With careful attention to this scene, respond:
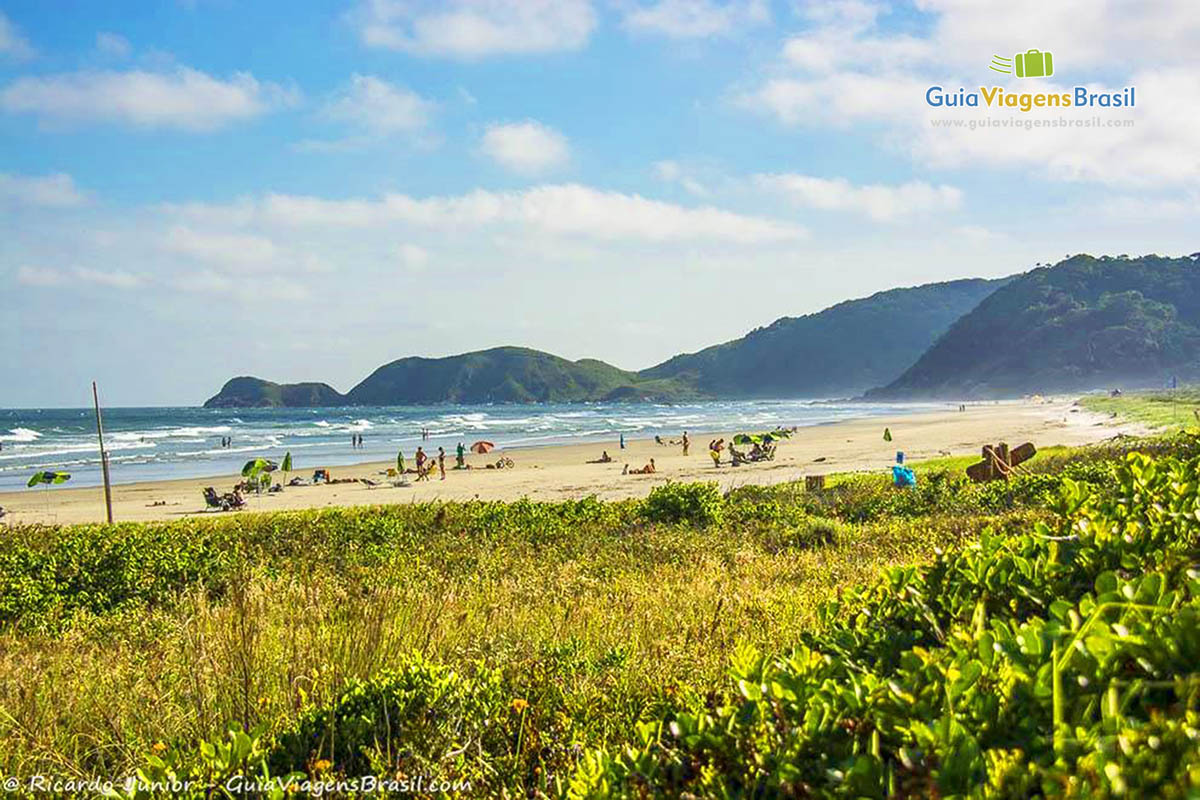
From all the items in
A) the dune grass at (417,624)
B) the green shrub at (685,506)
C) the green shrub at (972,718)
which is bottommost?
the green shrub at (685,506)

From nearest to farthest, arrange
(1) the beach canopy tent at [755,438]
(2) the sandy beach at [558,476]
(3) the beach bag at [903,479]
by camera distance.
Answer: (3) the beach bag at [903,479] < (2) the sandy beach at [558,476] < (1) the beach canopy tent at [755,438]

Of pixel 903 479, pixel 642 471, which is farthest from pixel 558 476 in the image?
pixel 903 479

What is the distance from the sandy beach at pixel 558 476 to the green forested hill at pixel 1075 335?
323ft

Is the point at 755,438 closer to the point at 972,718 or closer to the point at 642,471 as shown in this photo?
the point at 642,471

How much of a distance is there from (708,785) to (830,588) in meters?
5.50

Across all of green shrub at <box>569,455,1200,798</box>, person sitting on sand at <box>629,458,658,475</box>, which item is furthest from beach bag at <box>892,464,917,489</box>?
person sitting on sand at <box>629,458,658,475</box>

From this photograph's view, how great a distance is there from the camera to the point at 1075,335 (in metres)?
148

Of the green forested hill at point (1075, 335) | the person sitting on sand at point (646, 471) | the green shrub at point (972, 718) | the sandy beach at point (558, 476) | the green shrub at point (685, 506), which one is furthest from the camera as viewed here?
the green forested hill at point (1075, 335)

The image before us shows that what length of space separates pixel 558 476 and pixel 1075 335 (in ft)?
464

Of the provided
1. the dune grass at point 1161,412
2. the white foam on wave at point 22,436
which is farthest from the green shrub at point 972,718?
the white foam on wave at point 22,436

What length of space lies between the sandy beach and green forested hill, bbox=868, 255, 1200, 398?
3881 inches

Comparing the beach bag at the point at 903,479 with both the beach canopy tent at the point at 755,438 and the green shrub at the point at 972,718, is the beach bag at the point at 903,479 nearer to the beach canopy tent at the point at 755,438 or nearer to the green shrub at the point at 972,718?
the green shrub at the point at 972,718

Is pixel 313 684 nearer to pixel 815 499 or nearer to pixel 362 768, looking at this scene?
pixel 362 768

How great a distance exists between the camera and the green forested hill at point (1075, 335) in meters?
136
